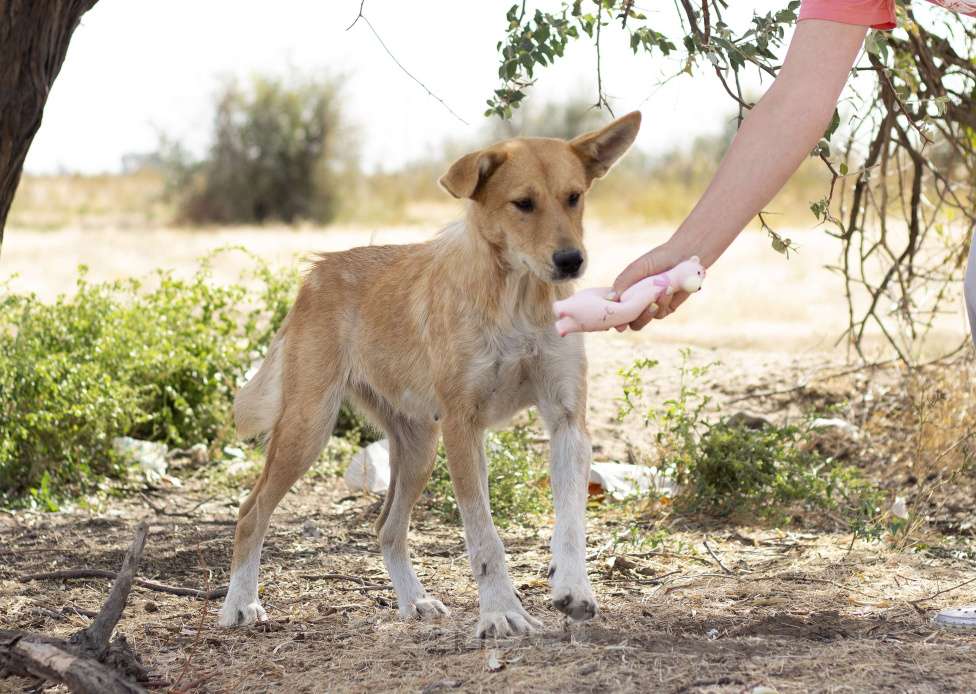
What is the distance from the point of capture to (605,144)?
445cm

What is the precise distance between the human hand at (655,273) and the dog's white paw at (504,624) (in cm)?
136

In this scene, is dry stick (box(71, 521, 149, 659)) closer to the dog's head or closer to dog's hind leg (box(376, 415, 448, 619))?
dog's hind leg (box(376, 415, 448, 619))

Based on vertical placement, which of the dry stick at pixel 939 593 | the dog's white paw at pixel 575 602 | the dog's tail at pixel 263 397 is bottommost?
the dog's white paw at pixel 575 602

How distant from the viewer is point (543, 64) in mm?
5059

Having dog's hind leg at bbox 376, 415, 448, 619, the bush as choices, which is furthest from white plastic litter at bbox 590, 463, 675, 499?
the bush

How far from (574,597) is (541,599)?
1.01 meters

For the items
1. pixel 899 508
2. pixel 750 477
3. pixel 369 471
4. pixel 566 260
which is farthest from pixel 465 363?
pixel 899 508

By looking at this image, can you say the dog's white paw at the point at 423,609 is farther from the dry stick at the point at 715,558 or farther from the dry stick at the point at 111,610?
the dry stick at the point at 111,610

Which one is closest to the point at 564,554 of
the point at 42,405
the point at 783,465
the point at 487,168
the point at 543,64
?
the point at 487,168

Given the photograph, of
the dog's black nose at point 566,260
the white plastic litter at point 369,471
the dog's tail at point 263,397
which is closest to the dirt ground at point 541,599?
the white plastic litter at point 369,471

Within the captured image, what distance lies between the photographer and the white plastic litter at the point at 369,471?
6719mm

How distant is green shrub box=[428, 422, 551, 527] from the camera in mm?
6182

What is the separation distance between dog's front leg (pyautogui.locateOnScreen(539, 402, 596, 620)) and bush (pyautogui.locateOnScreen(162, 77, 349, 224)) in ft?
60.3

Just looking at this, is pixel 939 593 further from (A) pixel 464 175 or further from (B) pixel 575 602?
(A) pixel 464 175
